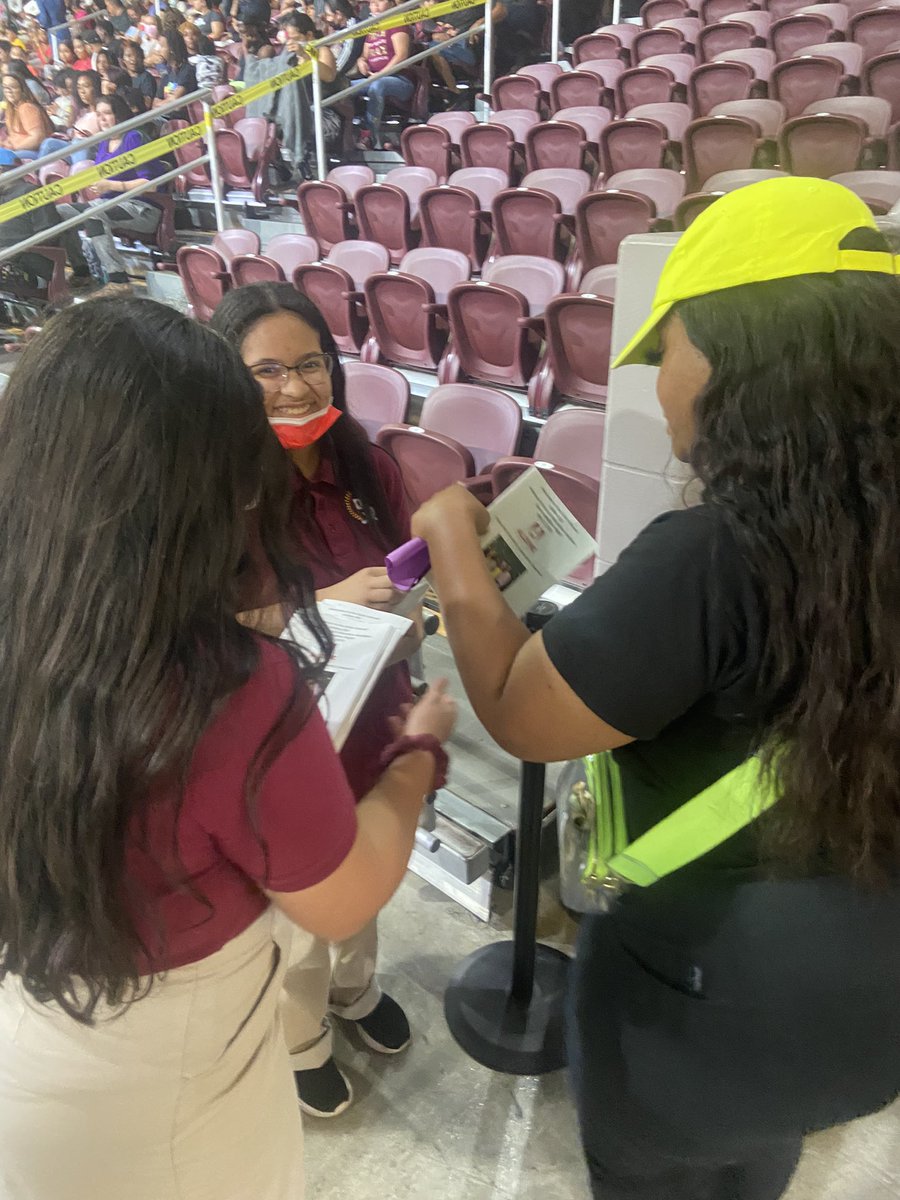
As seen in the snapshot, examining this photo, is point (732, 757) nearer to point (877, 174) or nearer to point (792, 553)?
point (792, 553)

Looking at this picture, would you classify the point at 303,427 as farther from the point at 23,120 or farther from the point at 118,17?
the point at 118,17

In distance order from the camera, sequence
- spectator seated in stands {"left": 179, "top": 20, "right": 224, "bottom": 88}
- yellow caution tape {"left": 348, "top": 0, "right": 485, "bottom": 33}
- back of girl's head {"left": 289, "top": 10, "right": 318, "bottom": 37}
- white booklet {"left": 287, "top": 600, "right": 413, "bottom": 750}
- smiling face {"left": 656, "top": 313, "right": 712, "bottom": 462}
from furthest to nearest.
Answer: spectator seated in stands {"left": 179, "top": 20, "right": 224, "bottom": 88} < back of girl's head {"left": 289, "top": 10, "right": 318, "bottom": 37} < yellow caution tape {"left": 348, "top": 0, "right": 485, "bottom": 33} < white booklet {"left": 287, "top": 600, "right": 413, "bottom": 750} < smiling face {"left": 656, "top": 313, "right": 712, "bottom": 462}

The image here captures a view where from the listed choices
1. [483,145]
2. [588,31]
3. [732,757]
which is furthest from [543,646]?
[588,31]

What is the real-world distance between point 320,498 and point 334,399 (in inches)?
7.3

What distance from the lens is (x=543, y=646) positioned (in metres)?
0.67

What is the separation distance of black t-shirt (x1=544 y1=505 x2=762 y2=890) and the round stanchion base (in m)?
1.06

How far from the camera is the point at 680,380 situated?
2.20ft

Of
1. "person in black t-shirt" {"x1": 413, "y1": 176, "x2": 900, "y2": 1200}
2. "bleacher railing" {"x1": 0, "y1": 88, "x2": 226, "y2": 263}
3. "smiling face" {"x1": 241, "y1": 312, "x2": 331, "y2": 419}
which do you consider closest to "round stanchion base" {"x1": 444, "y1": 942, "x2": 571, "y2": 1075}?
"person in black t-shirt" {"x1": 413, "y1": 176, "x2": 900, "y2": 1200}

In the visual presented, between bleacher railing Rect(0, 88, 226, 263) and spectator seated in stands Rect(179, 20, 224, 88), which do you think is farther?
spectator seated in stands Rect(179, 20, 224, 88)

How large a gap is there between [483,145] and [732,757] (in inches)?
223

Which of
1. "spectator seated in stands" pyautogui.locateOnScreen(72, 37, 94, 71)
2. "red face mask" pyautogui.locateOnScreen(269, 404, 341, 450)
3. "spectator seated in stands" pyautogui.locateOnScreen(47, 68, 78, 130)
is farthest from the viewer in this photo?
"spectator seated in stands" pyautogui.locateOnScreen(72, 37, 94, 71)

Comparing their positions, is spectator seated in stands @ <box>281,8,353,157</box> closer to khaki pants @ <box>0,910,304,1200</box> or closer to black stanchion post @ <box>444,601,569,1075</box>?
black stanchion post @ <box>444,601,569,1075</box>

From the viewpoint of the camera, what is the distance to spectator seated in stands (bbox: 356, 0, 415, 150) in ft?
21.4

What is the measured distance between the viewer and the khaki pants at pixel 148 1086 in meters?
0.70
